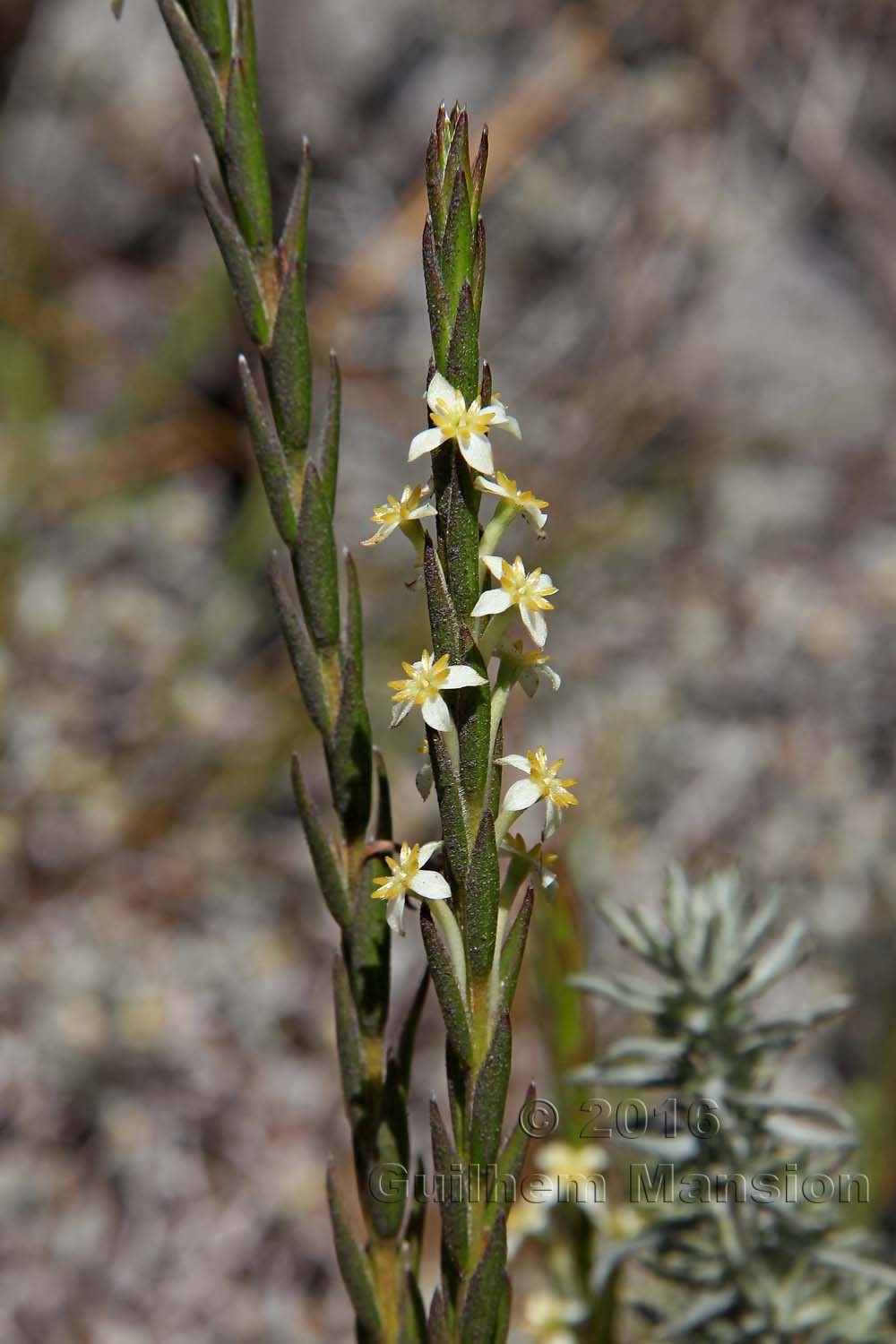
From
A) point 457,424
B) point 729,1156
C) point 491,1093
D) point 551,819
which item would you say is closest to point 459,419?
point 457,424

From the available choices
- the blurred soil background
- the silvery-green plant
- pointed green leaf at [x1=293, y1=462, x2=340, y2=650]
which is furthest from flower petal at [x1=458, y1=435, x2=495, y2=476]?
the blurred soil background

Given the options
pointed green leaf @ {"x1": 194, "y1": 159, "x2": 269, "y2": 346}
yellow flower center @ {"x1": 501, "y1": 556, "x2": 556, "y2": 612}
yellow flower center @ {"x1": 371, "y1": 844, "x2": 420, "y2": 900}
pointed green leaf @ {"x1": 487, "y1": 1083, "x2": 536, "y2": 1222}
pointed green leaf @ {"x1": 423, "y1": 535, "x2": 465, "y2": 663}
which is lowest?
pointed green leaf @ {"x1": 487, "y1": 1083, "x2": 536, "y2": 1222}

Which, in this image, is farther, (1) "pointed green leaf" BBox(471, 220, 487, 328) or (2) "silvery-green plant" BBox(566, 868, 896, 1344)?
(2) "silvery-green plant" BBox(566, 868, 896, 1344)

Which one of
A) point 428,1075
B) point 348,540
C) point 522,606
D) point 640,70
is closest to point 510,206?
point 640,70

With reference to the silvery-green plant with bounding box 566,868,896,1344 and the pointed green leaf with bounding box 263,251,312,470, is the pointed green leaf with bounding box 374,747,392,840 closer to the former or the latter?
the pointed green leaf with bounding box 263,251,312,470

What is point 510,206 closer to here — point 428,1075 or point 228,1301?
point 428,1075

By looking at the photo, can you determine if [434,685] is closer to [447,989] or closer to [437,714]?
[437,714]

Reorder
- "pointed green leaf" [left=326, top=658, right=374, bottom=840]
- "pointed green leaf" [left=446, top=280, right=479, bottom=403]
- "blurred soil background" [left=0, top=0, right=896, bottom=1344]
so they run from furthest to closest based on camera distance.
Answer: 1. "blurred soil background" [left=0, top=0, right=896, bottom=1344]
2. "pointed green leaf" [left=326, top=658, right=374, bottom=840]
3. "pointed green leaf" [left=446, top=280, right=479, bottom=403]
